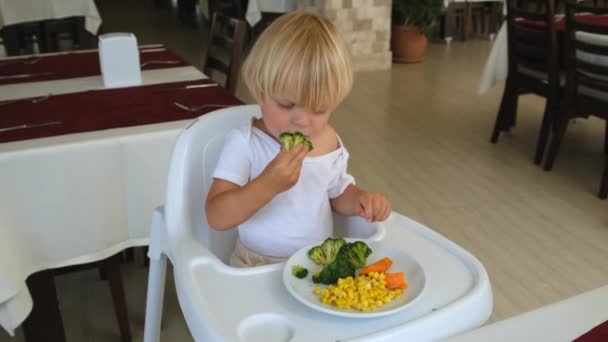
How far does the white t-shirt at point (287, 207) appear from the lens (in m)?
1.07

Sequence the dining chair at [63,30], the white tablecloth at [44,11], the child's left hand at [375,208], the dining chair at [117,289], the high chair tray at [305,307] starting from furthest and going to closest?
the dining chair at [63,30], the white tablecloth at [44,11], the dining chair at [117,289], the child's left hand at [375,208], the high chair tray at [305,307]

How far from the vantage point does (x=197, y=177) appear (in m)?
1.10

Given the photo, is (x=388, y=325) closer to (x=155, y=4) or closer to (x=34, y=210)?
(x=34, y=210)

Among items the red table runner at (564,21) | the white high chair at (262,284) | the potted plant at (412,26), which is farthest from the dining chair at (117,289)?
the potted plant at (412,26)

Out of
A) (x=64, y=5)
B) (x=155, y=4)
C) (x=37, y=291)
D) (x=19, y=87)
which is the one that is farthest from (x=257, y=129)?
(x=155, y=4)

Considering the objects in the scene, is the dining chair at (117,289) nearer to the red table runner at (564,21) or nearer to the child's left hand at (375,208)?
the child's left hand at (375,208)

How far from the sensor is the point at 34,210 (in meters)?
1.32

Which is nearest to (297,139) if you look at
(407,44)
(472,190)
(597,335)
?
(597,335)

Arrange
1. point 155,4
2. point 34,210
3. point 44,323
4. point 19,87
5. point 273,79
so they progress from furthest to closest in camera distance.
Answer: point 155,4
point 19,87
point 44,323
point 34,210
point 273,79

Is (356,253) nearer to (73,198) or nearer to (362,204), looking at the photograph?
(362,204)

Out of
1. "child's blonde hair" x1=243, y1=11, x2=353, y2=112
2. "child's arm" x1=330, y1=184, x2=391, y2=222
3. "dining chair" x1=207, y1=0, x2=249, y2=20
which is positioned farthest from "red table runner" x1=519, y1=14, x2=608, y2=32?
"dining chair" x1=207, y1=0, x2=249, y2=20

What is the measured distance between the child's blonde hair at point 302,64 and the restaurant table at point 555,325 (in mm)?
441

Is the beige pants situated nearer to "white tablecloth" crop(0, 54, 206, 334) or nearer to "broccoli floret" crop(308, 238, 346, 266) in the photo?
"broccoli floret" crop(308, 238, 346, 266)

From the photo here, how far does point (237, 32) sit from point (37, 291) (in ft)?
3.71
